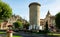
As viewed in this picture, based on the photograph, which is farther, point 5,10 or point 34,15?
point 5,10

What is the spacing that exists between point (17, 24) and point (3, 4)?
2855cm

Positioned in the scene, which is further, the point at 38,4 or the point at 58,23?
the point at 38,4

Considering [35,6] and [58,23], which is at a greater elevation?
[35,6]

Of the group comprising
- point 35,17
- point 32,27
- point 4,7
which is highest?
point 4,7

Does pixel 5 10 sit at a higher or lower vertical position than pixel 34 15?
higher

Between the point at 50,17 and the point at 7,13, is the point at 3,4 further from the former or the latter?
the point at 50,17

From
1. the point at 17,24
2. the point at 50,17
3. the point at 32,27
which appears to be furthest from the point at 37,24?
the point at 50,17

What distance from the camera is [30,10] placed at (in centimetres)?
5350

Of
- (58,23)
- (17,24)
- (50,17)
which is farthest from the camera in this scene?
(50,17)

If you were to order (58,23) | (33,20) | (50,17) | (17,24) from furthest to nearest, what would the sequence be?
1. (50,17)
2. (17,24)
3. (33,20)
4. (58,23)

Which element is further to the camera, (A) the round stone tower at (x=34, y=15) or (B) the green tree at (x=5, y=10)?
(B) the green tree at (x=5, y=10)

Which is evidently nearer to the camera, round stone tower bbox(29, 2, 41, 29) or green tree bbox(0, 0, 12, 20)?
round stone tower bbox(29, 2, 41, 29)

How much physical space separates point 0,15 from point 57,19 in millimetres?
20262

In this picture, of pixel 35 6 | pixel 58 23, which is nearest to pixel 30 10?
pixel 35 6
